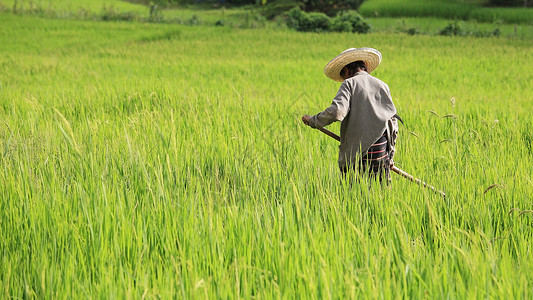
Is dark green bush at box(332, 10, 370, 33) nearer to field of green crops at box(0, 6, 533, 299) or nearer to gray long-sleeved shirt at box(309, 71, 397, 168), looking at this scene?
field of green crops at box(0, 6, 533, 299)

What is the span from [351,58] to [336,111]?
0.35 meters

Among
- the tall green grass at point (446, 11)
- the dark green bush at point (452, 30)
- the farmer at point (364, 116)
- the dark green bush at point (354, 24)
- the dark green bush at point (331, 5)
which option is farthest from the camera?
the dark green bush at point (331, 5)

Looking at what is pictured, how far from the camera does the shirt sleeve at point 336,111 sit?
233cm

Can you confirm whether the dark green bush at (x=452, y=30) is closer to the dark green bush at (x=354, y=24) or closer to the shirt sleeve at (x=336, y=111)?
the dark green bush at (x=354, y=24)

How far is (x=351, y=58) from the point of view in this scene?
254 cm

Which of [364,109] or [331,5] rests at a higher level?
[331,5]

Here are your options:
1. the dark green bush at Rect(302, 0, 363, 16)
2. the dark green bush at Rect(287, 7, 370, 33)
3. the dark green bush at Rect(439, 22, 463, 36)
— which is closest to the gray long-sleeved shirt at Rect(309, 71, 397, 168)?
the dark green bush at Rect(287, 7, 370, 33)

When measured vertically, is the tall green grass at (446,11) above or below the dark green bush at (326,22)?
above

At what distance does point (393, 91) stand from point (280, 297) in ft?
18.3

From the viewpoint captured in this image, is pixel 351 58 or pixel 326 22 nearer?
pixel 351 58

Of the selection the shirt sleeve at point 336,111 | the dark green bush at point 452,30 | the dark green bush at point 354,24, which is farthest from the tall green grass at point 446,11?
the shirt sleeve at point 336,111

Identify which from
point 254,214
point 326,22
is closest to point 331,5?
point 326,22

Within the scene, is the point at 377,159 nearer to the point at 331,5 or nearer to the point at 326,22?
the point at 326,22

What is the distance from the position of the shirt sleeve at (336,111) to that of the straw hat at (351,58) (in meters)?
0.15
